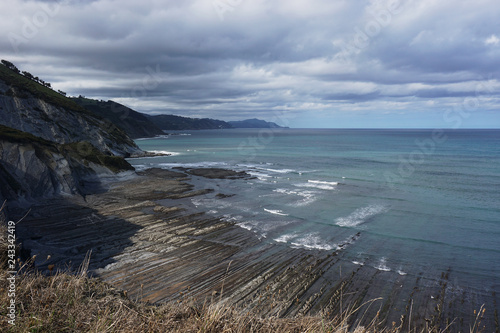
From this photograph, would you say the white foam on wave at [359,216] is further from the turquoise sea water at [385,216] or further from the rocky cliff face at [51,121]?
the rocky cliff face at [51,121]

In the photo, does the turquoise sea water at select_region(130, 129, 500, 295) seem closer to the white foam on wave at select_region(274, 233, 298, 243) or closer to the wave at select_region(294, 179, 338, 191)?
the white foam on wave at select_region(274, 233, 298, 243)

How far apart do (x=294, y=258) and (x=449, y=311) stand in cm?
803

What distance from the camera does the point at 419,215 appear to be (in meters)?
29.0

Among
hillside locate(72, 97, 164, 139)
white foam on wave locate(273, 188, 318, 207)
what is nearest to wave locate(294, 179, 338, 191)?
white foam on wave locate(273, 188, 318, 207)

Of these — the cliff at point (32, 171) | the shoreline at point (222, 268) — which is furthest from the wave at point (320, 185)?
the cliff at point (32, 171)

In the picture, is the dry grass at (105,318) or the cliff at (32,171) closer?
the dry grass at (105,318)

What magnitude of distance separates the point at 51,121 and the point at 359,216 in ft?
216

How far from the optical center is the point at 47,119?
63656 millimetres

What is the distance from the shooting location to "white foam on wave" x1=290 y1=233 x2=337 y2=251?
66.6 ft

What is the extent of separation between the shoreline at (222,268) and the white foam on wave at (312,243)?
831 mm

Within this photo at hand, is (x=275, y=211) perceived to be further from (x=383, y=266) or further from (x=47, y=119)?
(x=47, y=119)

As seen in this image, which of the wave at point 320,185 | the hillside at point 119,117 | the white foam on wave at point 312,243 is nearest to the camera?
the white foam on wave at point 312,243

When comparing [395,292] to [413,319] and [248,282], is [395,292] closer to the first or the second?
[413,319]

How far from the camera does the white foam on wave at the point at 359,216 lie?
26.3 meters
